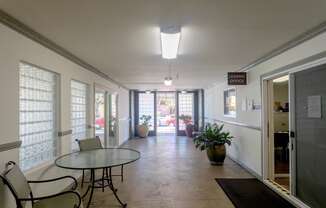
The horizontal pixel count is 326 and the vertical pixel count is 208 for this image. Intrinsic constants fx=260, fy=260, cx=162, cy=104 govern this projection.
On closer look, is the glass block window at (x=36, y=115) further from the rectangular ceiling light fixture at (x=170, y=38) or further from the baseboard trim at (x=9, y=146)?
the rectangular ceiling light fixture at (x=170, y=38)

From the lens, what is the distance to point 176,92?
1247 cm

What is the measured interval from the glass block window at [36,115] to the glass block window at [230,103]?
4.36 metres

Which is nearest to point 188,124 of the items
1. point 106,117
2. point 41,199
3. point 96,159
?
point 106,117

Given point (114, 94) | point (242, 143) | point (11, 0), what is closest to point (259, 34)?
point (11, 0)

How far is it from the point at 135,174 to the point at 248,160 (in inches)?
92.9

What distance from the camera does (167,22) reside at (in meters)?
2.60

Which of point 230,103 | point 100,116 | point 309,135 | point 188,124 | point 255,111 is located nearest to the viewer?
point 309,135

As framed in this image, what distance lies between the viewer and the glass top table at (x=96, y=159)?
3.01 m

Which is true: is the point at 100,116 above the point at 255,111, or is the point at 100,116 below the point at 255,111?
below

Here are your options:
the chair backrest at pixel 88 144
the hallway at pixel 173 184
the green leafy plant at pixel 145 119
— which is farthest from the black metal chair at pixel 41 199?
the green leafy plant at pixel 145 119

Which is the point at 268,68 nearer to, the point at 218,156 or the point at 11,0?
the point at 218,156

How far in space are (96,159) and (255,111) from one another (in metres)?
3.12

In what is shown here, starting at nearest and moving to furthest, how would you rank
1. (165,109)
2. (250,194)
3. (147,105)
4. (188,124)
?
(250,194) < (188,124) < (147,105) < (165,109)

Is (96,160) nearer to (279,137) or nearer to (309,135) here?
(309,135)
